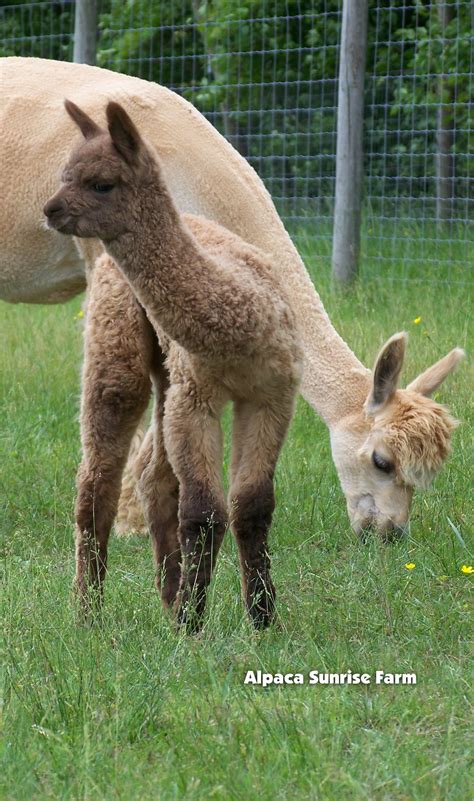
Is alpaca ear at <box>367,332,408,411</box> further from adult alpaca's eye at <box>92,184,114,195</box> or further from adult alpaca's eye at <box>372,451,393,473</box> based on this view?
adult alpaca's eye at <box>92,184,114,195</box>

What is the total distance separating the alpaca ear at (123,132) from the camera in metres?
Result: 3.77

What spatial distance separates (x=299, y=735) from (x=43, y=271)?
132 inches

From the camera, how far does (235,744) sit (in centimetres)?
302

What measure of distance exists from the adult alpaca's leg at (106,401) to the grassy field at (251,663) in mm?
195

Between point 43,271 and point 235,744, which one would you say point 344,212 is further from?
point 235,744

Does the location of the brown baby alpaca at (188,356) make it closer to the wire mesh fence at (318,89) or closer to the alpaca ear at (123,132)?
the alpaca ear at (123,132)

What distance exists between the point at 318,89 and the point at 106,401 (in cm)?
1080

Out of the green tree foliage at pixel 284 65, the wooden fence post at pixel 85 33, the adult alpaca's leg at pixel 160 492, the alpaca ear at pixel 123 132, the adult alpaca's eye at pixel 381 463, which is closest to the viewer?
the alpaca ear at pixel 123 132

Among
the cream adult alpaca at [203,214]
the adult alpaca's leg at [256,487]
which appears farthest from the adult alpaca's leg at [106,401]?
the cream adult alpaca at [203,214]

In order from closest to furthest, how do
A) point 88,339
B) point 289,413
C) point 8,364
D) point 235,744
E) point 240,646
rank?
point 235,744
point 240,646
point 289,413
point 88,339
point 8,364

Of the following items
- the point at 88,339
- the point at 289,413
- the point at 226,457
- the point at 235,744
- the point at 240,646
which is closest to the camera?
the point at 235,744

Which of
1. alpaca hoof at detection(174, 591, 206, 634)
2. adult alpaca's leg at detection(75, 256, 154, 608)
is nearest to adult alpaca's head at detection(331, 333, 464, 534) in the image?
adult alpaca's leg at detection(75, 256, 154, 608)

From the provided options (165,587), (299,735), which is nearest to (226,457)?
(165,587)

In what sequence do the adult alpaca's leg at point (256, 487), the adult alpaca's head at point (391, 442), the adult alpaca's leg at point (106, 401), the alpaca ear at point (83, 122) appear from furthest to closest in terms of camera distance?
the adult alpaca's head at point (391, 442)
the adult alpaca's leg at point (106, 401)
the adult alpaca's leg at point (256, 487)
the alpaca ear at point (83, 122)
